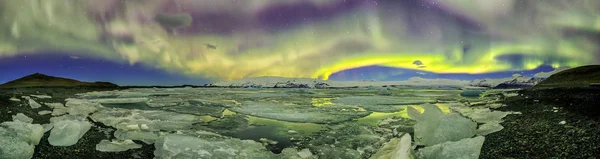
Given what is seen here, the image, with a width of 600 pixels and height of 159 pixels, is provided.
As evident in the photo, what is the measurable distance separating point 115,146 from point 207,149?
1.94 meters

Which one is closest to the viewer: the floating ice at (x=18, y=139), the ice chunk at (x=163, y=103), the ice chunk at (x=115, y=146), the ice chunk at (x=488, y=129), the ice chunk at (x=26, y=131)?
the floating ice at (x=18, y=139)

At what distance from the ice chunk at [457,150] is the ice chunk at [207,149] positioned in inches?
112

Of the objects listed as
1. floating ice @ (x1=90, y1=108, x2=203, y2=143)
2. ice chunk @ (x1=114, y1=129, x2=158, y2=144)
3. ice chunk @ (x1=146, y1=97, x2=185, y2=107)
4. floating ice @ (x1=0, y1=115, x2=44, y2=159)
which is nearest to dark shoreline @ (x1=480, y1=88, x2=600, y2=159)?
ice chunk @ (x1=114, y1=129, x2=158, y2=144)

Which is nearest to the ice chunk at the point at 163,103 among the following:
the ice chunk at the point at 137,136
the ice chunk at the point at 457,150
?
the ice chunk at the point at 137,136

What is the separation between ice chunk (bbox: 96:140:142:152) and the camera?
5.82m

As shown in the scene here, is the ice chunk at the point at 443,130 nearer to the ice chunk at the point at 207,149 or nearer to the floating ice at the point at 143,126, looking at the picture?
the ice chunk at the point at 207,149

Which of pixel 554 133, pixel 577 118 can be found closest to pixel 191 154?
pixel 554 133

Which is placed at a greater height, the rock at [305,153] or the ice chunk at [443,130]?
the ice chunk at [443,130]

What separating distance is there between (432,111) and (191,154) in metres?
6.08

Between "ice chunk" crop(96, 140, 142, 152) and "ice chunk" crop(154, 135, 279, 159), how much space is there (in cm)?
52

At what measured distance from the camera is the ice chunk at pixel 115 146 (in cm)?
582

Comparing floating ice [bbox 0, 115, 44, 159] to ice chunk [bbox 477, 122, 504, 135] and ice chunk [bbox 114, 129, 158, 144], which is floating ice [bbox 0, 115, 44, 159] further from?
ice chunk [bbox 477, 122, 504, 135]

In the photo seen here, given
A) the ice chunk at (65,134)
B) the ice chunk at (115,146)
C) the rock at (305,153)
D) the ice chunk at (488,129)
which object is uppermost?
the ice chunk at (65,134)

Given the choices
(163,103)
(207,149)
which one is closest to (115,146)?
(207,149)
